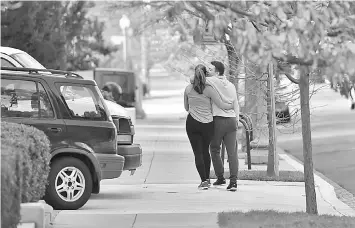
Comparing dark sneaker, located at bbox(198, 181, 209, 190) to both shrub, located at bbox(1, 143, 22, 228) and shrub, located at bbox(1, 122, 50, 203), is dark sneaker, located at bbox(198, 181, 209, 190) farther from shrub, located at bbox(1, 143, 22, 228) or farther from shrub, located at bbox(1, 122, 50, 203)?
shrub, located at bbox(1, 143, 22, 228)

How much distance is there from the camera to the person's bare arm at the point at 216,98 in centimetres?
1378

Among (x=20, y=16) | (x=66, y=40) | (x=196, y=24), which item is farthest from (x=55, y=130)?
(x=66, y=40)

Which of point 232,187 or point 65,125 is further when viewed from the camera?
point 232,187

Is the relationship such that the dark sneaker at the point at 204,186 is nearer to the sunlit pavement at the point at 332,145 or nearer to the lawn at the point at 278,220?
the sunlit pavement at the point at 332,145

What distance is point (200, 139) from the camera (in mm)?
14062

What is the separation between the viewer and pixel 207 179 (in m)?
14.2

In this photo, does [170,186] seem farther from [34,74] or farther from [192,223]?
[192,223]

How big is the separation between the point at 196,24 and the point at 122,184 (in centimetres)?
791

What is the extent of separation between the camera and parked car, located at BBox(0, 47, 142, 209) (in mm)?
11867

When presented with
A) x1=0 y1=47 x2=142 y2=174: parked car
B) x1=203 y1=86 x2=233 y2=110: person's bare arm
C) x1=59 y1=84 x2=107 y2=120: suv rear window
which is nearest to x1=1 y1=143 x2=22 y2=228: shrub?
x1=59 y1=84 x2=107 y2=120: suv rear window

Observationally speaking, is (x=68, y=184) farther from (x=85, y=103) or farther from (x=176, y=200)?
(x=176, y=200)

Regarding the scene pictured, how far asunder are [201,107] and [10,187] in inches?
258

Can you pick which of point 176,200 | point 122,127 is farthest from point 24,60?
point 176,200

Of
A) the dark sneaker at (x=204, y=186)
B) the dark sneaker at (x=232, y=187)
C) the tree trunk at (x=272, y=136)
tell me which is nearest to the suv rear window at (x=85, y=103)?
the dark sneaker at (x=204, y=186)
